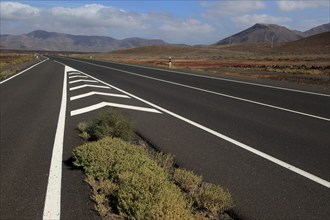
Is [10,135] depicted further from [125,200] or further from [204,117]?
[125,200]

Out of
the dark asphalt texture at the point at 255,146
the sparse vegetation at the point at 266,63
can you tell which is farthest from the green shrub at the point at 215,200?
the sparse vegetation at the point at 266,63

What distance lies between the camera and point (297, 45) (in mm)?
157500

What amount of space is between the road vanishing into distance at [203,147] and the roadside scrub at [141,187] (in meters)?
0.23

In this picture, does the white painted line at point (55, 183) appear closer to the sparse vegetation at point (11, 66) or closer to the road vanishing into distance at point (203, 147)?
the road vanishing into distance at point (203, 147)

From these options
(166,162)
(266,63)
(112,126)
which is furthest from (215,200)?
(266,63)

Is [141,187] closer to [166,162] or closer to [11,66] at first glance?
[166,162]

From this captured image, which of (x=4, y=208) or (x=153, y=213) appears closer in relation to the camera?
(x=153, y=213)

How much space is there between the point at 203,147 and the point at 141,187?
3.28 meters

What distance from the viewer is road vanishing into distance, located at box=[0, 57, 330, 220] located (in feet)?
16.3

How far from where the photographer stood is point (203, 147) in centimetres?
755

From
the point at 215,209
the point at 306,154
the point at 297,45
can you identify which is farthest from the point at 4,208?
the point at 297,45

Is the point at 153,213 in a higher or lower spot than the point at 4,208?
higher

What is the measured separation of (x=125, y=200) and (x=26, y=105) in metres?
9.94

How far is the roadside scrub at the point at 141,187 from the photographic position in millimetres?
4098
